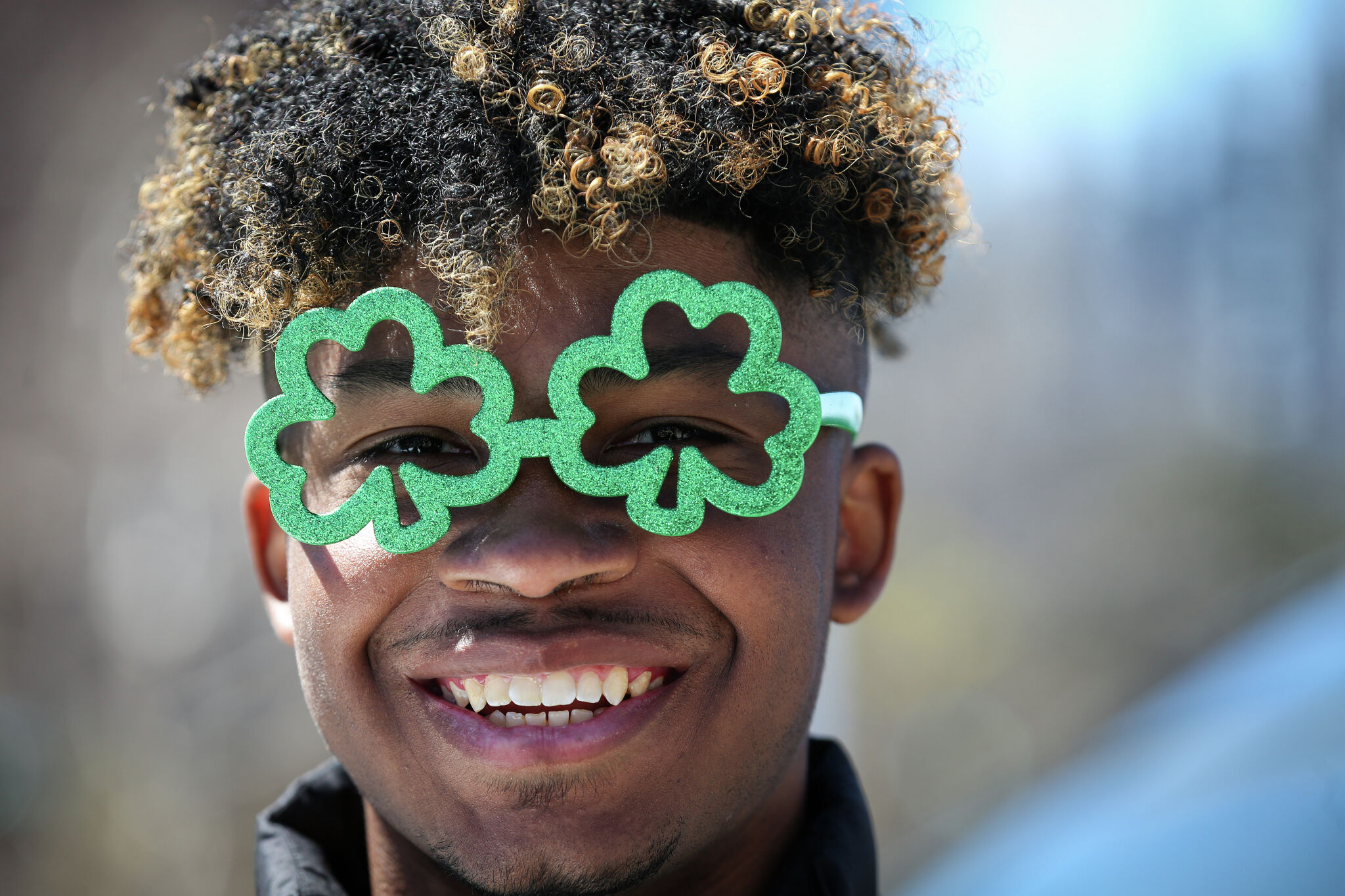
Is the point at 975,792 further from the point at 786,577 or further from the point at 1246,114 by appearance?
the point at 786,577

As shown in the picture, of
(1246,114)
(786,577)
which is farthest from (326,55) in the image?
(1246,114)

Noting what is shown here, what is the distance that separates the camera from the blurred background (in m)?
3.73

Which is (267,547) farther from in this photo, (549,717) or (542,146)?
(542,146)

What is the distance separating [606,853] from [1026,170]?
307cm

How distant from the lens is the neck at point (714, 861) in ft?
6.00

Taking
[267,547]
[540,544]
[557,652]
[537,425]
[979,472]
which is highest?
[979,472]

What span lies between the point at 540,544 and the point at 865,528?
2.54 ft

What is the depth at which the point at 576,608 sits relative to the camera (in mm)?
1575

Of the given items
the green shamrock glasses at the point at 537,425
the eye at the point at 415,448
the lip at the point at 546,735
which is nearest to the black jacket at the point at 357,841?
the lip at the point at 546,735

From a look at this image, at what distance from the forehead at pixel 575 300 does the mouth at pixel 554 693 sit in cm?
42

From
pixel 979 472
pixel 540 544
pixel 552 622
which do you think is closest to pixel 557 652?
pixel 552 622

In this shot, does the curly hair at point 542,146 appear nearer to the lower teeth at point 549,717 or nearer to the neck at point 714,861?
the lower teeth at point 549,717

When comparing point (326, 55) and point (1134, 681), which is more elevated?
point (326, 55)

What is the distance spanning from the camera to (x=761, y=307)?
61.6 inches
